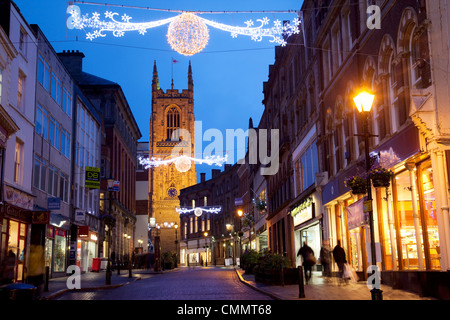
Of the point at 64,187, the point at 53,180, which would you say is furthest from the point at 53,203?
the point at 64,187

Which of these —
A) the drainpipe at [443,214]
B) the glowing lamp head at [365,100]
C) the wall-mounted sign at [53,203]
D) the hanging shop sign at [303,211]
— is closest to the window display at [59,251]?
the wall-mounted sign at [53,203]

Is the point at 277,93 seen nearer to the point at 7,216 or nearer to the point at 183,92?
the point at 7,216

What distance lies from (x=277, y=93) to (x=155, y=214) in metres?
92.4

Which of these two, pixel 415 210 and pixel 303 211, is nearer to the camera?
pixel 415 210

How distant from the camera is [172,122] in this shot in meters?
145

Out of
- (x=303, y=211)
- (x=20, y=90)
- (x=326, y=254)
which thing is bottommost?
(x=326, y=254)

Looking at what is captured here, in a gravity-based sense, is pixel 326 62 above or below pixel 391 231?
above

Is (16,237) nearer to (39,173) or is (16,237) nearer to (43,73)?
(39,173)

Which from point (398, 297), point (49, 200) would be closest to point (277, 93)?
point (49, 200)

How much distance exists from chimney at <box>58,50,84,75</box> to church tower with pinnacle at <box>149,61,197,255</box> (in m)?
78.4

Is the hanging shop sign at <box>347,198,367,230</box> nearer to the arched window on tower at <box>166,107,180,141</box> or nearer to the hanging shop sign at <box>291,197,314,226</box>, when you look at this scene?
the hanging shop sign at <box>291,197,314,226</box>

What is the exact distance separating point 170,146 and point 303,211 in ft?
362

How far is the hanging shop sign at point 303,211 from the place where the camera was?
1206 inches
